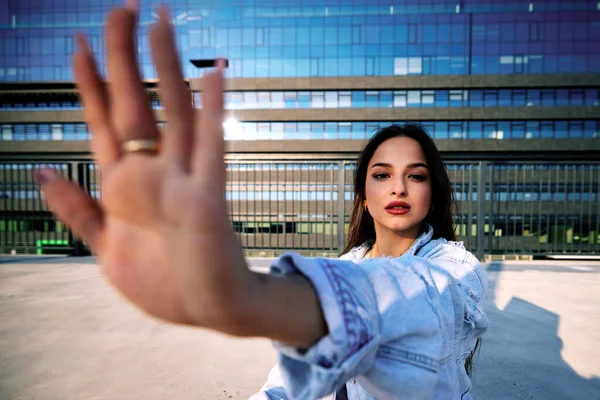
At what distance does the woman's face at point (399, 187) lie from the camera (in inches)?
52.9

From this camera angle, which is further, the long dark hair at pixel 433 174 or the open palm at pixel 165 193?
the long dark hair at pixel 433 174

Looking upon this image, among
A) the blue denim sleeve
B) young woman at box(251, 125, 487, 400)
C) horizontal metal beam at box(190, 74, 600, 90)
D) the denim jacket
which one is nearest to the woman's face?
young woman at box(251, 125, 487, 400)

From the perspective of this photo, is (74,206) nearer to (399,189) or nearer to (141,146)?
(141,146)

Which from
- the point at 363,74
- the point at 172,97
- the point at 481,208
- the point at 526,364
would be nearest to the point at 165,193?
the point at 172,97

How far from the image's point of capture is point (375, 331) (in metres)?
0.57

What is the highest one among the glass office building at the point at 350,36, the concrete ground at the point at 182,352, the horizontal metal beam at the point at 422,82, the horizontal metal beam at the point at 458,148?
the glass office building at the point at 350,36

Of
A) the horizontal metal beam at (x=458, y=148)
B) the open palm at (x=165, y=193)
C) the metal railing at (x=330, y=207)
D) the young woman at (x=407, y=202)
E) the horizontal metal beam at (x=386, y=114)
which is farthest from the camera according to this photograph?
the horizontal metal beam at (x=386, y=114)

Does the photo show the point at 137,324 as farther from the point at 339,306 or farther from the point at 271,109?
the point at 271,109

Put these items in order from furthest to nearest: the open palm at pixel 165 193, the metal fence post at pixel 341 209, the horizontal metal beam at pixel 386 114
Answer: the horizontal metal beam at pixel 386 114 → the metal fence post at pixel 341 209 → the open palm at pixel 165 193

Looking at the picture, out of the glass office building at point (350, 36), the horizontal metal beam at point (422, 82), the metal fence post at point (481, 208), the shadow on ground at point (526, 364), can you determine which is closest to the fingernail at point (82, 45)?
the shadow on ground at point (526, 364)

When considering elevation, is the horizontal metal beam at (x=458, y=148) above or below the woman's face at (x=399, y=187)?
above

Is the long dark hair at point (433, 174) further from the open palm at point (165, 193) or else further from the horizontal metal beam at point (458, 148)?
the horizontal metal beam at point (458, 148)

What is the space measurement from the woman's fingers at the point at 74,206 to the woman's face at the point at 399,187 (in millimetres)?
1154

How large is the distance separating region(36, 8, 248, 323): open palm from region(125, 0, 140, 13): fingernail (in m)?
0.03
